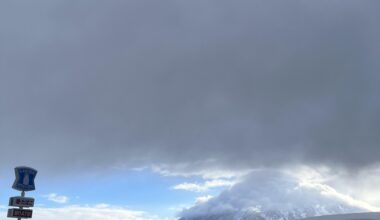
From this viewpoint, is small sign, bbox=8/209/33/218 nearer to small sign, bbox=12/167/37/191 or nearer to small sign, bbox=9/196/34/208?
small sign, bbox=9/196/34/208

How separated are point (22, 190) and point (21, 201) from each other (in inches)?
95.5

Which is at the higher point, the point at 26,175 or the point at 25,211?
the point at 26,175

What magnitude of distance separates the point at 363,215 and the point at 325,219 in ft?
14.3

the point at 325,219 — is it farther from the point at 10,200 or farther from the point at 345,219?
the point at 10,200

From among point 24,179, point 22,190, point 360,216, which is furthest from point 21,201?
point 360,216

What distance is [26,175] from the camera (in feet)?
132

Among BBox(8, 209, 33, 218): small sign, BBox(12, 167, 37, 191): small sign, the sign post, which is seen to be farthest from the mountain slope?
BBox(12, 167, 37, 191): small sign

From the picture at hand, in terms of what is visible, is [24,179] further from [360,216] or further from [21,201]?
[360,216]

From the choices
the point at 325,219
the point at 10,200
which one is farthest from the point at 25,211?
the point at 325,219

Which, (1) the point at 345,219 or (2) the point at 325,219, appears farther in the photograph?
(2) the point at 325,219

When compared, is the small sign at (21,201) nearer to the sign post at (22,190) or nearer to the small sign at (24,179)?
the sign post at (22,190)

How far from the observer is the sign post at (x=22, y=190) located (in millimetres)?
37125

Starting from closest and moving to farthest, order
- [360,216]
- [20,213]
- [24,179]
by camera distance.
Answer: [360,216] < [20,213] < [24,179]

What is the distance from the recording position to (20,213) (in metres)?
37.2
